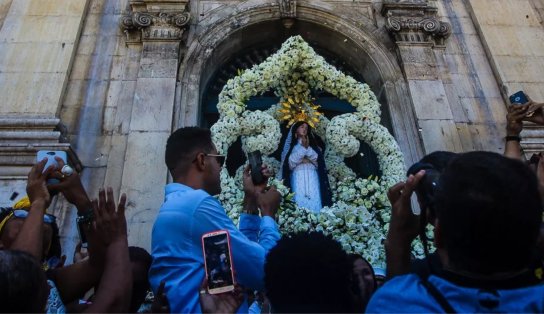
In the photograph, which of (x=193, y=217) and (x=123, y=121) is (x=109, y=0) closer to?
(x=123, y=121)

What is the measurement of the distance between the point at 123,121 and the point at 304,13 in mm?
3852

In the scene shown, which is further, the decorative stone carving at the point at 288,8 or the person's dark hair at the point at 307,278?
the decorative stone carving at the point at 288,8

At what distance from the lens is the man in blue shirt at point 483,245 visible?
147cm

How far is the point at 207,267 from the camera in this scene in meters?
2.22

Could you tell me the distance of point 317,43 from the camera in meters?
8.46

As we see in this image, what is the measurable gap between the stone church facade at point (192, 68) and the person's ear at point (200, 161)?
2.93 meters

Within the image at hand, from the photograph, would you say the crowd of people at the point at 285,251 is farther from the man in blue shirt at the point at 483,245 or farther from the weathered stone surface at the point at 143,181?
the weathered stone surface at the point at 143,181

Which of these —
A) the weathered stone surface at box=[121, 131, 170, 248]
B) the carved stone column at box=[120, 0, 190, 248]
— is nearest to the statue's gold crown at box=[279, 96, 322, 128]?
the carved stone column at box=[120, 0, 190, 248]

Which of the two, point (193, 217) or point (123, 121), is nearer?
point (193, 217)

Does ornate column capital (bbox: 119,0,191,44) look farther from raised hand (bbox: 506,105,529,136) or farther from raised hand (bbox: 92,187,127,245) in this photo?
raised hand (bbox: 92,187,127,245)

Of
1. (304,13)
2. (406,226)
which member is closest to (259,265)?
(406,226)

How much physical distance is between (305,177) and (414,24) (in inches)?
144

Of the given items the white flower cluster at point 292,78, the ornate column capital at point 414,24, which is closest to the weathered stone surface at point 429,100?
the white flower cluster at point 292,78

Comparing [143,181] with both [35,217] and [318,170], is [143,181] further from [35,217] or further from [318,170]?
[35,217]
